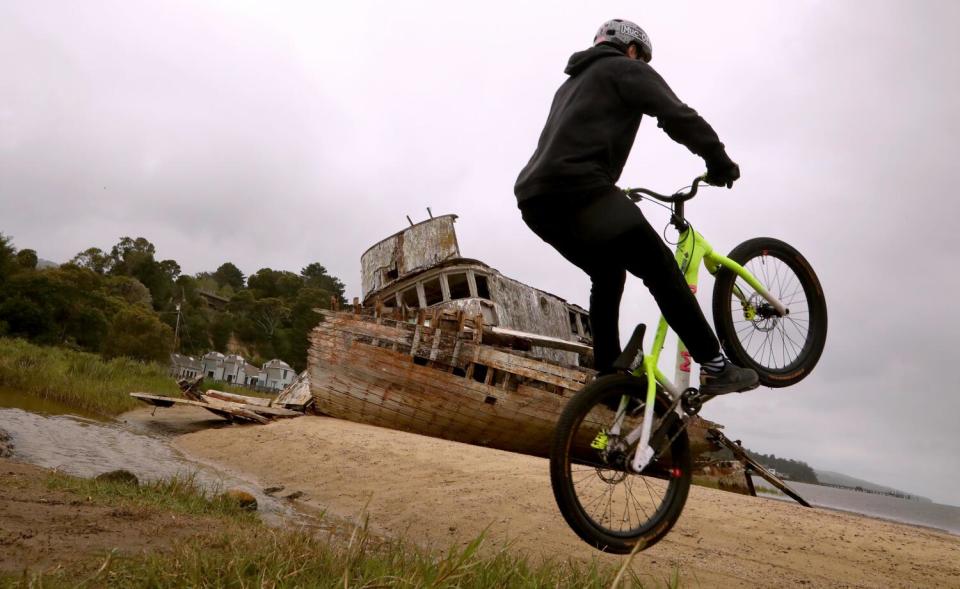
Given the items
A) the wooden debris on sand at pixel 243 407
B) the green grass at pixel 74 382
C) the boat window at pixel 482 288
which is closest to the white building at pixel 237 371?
the green grass at pixel 74 382

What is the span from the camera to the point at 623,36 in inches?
127

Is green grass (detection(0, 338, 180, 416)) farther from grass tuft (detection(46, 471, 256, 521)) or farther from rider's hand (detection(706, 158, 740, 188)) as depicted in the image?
rider's hand (detection(706, 158, 740, 188))

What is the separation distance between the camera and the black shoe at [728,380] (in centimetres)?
306

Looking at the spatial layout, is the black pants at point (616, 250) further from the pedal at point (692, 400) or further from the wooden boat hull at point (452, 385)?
the wooden boat hull at point (452, 385)

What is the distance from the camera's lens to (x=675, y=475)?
317 centimetres

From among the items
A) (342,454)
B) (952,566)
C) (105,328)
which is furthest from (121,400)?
(105,328)

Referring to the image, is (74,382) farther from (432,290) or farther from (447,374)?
(447,374)

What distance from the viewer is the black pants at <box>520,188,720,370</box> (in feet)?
9.64

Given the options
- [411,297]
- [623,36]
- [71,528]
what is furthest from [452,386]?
[623,36]

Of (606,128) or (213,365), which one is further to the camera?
(213,365)

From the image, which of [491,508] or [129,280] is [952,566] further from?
[129,280]

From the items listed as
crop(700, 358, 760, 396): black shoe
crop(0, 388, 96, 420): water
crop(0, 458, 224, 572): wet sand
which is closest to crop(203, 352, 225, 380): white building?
crop(0, 388, 96, 420): water

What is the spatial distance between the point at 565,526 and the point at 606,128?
384 cm

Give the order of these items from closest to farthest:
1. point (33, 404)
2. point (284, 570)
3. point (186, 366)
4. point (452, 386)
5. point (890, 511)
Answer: point (284, 570) < point (452, 386) < point (33, 404) < point (890, 511) < point (186, 366)
